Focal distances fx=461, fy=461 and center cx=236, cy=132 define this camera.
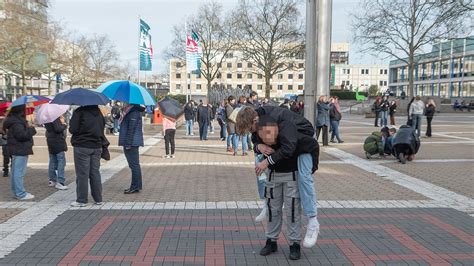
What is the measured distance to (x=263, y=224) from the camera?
5.93m

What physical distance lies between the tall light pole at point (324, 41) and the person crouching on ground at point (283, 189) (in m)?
11.1

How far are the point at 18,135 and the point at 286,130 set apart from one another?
492 cm

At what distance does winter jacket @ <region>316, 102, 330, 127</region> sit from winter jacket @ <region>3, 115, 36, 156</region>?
31.7 ft

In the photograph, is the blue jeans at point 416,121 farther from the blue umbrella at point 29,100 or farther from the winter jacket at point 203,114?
the blue umbrella at point 29,100

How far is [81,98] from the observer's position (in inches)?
271

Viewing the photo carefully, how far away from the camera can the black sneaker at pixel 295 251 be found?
4648 millimetres

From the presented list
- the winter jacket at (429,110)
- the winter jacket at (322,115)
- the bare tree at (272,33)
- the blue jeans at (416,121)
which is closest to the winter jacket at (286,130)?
the winter jacket at (322,115)

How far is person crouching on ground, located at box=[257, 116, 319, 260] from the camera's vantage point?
4.46 metres

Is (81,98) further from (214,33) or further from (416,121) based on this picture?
(214,33)

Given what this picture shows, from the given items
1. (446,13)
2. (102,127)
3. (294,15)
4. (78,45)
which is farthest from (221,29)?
(102,127)

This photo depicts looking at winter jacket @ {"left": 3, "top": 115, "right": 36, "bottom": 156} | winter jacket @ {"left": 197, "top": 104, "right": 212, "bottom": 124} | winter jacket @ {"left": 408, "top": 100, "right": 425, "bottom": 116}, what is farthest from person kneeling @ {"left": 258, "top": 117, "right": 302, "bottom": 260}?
winter jacket @ {"left": 197, "top": 104, "right": 212, "bottom": 124}

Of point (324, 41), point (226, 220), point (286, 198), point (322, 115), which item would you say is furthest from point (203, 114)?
point (286, 198)

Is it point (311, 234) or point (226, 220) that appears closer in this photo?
point (311, 234)

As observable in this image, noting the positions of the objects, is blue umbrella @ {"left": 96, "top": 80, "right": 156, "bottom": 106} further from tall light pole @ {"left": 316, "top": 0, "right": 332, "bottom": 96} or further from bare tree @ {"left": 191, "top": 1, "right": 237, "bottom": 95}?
bare tree @ {"left": 191, "top": 1, "right": 237, "bottom": 95}
